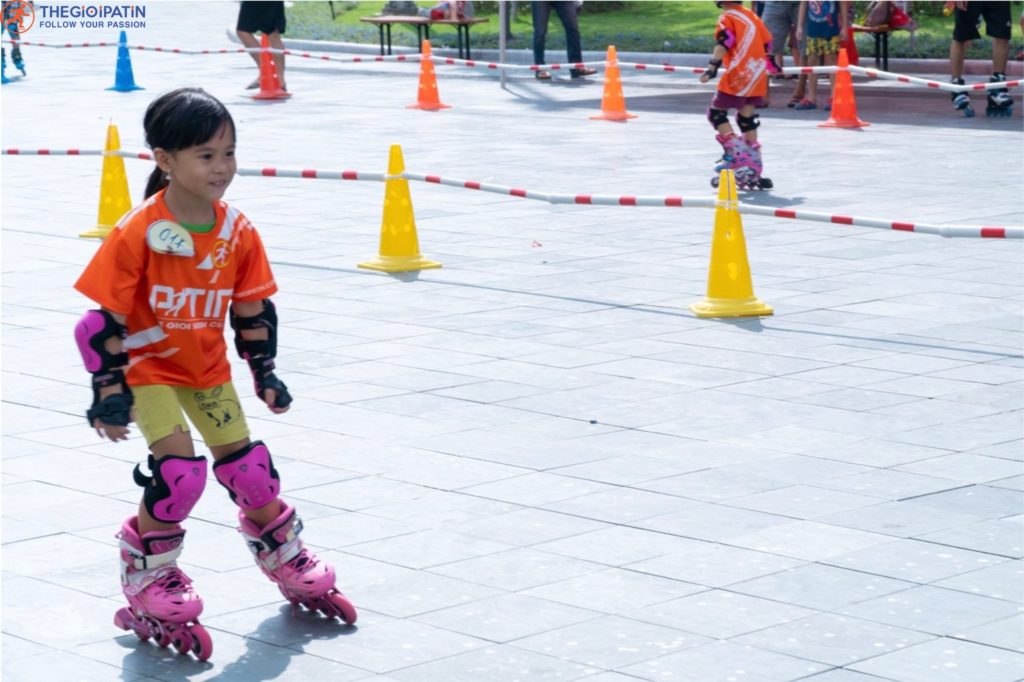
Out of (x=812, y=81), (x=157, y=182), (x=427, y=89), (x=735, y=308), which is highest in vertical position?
(x=157, y=182)

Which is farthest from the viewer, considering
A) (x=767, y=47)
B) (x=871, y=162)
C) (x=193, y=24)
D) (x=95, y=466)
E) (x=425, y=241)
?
(x=193, y=24)

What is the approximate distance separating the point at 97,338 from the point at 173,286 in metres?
0.28

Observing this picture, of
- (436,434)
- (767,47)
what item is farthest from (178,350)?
(767,47)

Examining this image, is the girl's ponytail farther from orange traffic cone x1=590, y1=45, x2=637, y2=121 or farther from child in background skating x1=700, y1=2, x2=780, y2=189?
orange traffic cone x1=590, y1=45, x2=637, y2=121

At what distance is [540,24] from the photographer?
23281 mm

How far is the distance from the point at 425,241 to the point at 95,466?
554 centimetres

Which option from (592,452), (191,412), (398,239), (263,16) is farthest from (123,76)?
(191,412)

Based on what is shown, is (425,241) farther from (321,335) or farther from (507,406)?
(507,406)

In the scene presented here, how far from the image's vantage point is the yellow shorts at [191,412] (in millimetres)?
4879

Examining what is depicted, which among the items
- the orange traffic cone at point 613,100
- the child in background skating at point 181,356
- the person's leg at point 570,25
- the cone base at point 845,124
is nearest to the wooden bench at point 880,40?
the cone base at point 845,124

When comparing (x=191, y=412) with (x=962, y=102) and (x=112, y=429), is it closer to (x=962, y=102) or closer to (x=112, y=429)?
(x=112, y=429)

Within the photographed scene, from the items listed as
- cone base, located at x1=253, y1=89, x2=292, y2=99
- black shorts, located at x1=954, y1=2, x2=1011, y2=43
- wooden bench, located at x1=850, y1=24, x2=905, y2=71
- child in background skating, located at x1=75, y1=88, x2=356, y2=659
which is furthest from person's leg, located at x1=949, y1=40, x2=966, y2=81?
child in background skating, located at x1=75, y1=88, x2=356, y2=659

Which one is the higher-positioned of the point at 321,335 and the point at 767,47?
the point at 767,47

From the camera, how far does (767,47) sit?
1427cm
